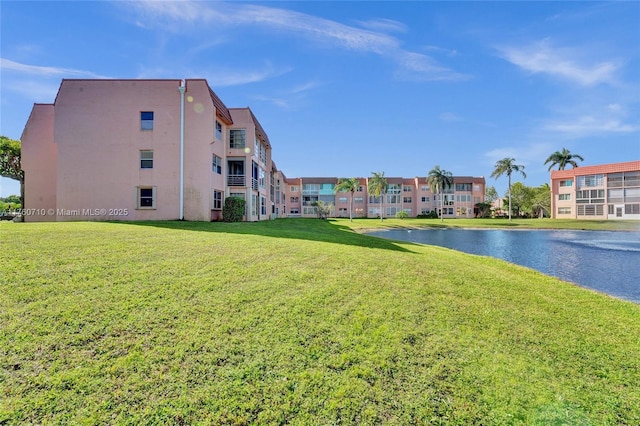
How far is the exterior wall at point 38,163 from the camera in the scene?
2242 cm

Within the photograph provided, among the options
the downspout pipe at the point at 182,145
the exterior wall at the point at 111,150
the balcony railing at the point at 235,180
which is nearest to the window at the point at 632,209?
the balcony railing at the point at 235,180

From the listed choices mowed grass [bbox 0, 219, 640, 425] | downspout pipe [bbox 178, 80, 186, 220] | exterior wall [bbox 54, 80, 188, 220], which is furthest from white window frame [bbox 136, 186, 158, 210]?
mowed grass [bbox 0, 219, 640, 425]

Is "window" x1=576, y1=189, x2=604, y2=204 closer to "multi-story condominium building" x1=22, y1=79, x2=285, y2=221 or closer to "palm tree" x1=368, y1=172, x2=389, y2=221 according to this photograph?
"palm tree" x1=368, y1=172, x2=389, y2=221

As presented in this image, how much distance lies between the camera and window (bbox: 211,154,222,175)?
23047 mm

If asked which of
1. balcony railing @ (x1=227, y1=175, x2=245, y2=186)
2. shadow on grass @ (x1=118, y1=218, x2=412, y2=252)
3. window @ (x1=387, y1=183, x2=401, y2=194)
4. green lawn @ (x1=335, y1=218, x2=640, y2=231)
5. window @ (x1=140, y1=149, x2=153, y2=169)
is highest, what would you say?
window @ (x1=387, y1=183, x2=401, y2=194)

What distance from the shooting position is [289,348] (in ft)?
14.8

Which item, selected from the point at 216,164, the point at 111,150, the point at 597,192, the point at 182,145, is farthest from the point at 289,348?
the point at 597,192

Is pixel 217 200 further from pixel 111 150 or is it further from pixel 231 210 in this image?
pixel 111 150

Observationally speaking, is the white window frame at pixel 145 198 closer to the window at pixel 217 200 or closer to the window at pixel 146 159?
the window at pixel 146 159

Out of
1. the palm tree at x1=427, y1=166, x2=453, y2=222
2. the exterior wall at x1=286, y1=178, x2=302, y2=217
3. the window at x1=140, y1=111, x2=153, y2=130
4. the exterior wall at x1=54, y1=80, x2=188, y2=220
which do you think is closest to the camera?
the exterior wall at x1=54, y1=80, x2=188, y2=220

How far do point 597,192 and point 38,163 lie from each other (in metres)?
81.1

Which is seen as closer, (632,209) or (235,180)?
(235,180)

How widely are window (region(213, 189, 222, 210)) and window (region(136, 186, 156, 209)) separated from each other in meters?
4.13

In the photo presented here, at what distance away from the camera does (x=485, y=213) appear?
243ft
